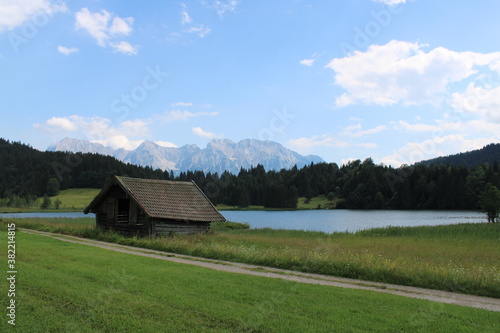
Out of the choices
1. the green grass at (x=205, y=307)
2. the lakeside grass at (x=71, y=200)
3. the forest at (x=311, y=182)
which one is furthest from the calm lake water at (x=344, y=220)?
the green grass at (x=205, y=307)

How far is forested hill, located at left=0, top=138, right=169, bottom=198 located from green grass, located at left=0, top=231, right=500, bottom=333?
153701mm

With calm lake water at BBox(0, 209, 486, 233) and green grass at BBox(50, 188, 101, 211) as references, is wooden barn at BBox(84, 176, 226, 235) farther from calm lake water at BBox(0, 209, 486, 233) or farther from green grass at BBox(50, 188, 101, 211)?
green grass at BBox(50, 188, 101, 211)

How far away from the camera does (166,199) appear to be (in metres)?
33.2

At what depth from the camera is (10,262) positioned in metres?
12.7

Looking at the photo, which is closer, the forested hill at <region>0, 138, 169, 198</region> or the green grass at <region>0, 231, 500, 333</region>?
the green grass at <region>0, 231, 500, 333</region>

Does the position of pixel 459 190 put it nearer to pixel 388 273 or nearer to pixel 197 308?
pixel 388 273

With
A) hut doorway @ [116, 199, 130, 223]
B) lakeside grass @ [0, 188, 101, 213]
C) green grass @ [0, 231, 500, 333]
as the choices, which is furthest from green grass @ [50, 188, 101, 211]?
green grass @ [0, 231, 500, 333]

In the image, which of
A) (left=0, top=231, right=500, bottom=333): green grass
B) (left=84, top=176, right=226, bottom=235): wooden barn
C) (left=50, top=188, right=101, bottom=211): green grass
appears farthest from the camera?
(left=50, top=188, right=101, bottom=211): green grass

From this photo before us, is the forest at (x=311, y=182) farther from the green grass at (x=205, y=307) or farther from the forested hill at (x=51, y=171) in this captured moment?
the green grass at (x=205, y=307)

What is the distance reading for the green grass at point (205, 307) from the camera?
7824 millimetres

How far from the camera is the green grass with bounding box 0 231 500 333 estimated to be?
782 centimetres

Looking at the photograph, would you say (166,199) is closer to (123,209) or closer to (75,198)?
(123,209)

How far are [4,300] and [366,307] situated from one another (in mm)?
8119

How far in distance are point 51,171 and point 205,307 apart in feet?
564
